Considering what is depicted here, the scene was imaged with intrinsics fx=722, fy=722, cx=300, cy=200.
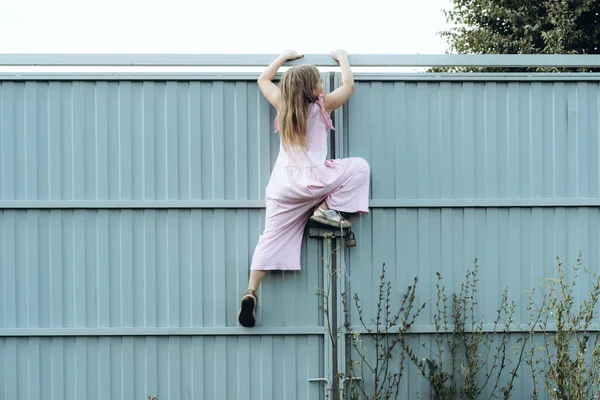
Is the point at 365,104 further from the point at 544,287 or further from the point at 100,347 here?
the point at 100,347

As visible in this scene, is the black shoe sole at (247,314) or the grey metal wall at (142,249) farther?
the grey metal wall at (142,249)

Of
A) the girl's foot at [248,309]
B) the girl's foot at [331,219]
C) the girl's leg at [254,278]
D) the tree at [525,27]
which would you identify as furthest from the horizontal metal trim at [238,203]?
the tree at [525,27]

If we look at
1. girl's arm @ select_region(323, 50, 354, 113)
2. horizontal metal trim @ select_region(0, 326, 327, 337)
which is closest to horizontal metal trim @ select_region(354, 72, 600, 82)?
girl's arm @ select_region(323, 50, 354, 113)

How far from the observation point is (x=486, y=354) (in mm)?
4746

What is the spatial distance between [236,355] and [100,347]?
87cm

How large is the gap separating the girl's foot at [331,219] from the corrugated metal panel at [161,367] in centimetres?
78

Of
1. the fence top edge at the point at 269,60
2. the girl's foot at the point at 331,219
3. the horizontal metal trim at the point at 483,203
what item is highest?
the fence top edge at the point at 269,60

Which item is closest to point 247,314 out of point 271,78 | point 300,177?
point 300,177

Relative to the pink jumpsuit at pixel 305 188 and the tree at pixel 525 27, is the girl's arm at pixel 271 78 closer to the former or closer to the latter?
the pink jumpsuit at pixel 305 188

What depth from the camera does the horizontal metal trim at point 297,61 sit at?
4566mm

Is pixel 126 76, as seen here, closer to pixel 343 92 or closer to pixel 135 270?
pixel 135 270

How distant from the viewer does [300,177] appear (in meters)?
4.53

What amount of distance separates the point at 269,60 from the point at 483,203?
Answer: 1676 mm

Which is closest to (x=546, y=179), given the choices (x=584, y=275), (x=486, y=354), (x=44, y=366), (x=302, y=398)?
(x=584, y=275)
